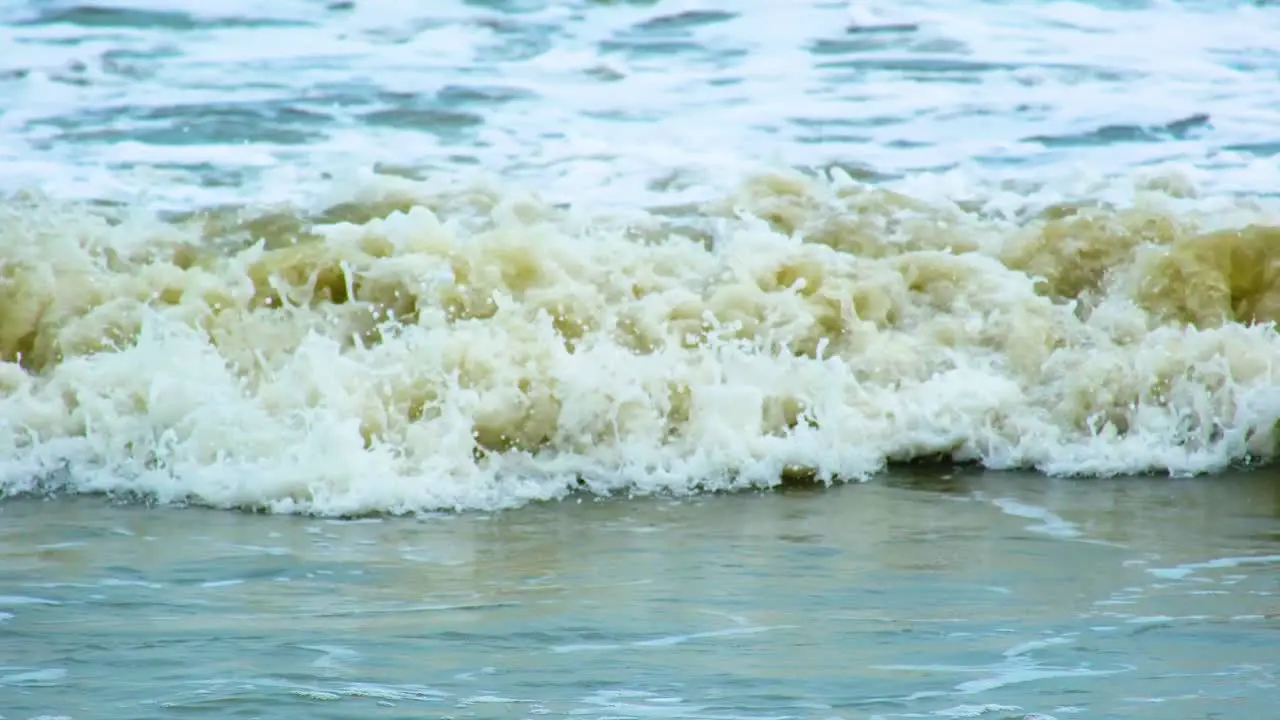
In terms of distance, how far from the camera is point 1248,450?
747cm

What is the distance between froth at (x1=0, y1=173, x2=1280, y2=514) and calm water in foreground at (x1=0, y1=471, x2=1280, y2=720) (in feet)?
1.22

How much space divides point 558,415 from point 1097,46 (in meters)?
8.11

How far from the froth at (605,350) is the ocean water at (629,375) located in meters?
0.02

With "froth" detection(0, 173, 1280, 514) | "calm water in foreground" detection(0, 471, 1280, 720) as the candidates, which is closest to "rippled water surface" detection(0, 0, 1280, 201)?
"froth" detection(0, 173, 1280, 514)

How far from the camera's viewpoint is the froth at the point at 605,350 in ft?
23.1

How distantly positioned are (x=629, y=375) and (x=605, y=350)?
22cm

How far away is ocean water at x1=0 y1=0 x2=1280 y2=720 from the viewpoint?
15.7 feet

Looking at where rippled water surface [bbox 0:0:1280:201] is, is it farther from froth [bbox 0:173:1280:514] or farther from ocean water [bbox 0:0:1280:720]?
froth [bbox 0:173:1280:514]

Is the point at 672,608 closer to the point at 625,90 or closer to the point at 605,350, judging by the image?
the point at 605,350

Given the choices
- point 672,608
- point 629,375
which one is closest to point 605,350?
point 629,375

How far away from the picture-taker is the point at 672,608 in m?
5.23

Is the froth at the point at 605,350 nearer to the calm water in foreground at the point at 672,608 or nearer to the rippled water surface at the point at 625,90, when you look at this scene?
the calm water in foreground at the point at 672,608

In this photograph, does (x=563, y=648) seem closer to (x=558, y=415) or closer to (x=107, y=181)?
(x=558, y=415)

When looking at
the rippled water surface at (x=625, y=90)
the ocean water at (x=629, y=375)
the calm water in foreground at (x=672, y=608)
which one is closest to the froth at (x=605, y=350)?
the ocean water at (x=629, y=375)
